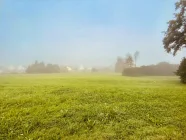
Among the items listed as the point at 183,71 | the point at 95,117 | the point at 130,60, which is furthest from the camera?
the point at 130,60

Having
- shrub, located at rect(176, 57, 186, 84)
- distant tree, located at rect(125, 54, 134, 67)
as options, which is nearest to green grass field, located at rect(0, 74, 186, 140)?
shrub, located at rect(176, 57, 186, 84)

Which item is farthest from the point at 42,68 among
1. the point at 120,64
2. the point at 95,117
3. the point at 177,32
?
the point at 95,117

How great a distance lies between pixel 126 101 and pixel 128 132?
376cm

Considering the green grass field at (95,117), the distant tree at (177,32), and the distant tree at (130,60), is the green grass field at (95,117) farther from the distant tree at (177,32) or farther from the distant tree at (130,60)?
the distant tree at (130,60)

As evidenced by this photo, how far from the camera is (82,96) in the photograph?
12.4 meters

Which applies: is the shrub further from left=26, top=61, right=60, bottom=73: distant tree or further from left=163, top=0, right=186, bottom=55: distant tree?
left=26, top=61, right=60, bottom=73: distant tree

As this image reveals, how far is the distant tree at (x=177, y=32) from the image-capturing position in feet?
78.6

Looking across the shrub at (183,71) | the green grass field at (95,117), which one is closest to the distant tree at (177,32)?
the shrub at (183,71)

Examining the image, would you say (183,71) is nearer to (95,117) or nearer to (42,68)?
(95,117)

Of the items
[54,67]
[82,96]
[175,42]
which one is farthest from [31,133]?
[54,67]

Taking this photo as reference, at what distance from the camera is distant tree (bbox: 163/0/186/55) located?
78.6 feet

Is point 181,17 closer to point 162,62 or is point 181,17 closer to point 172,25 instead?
point 172,25

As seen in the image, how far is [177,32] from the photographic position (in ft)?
79.9

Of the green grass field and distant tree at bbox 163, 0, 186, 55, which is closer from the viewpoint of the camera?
the green grass field
